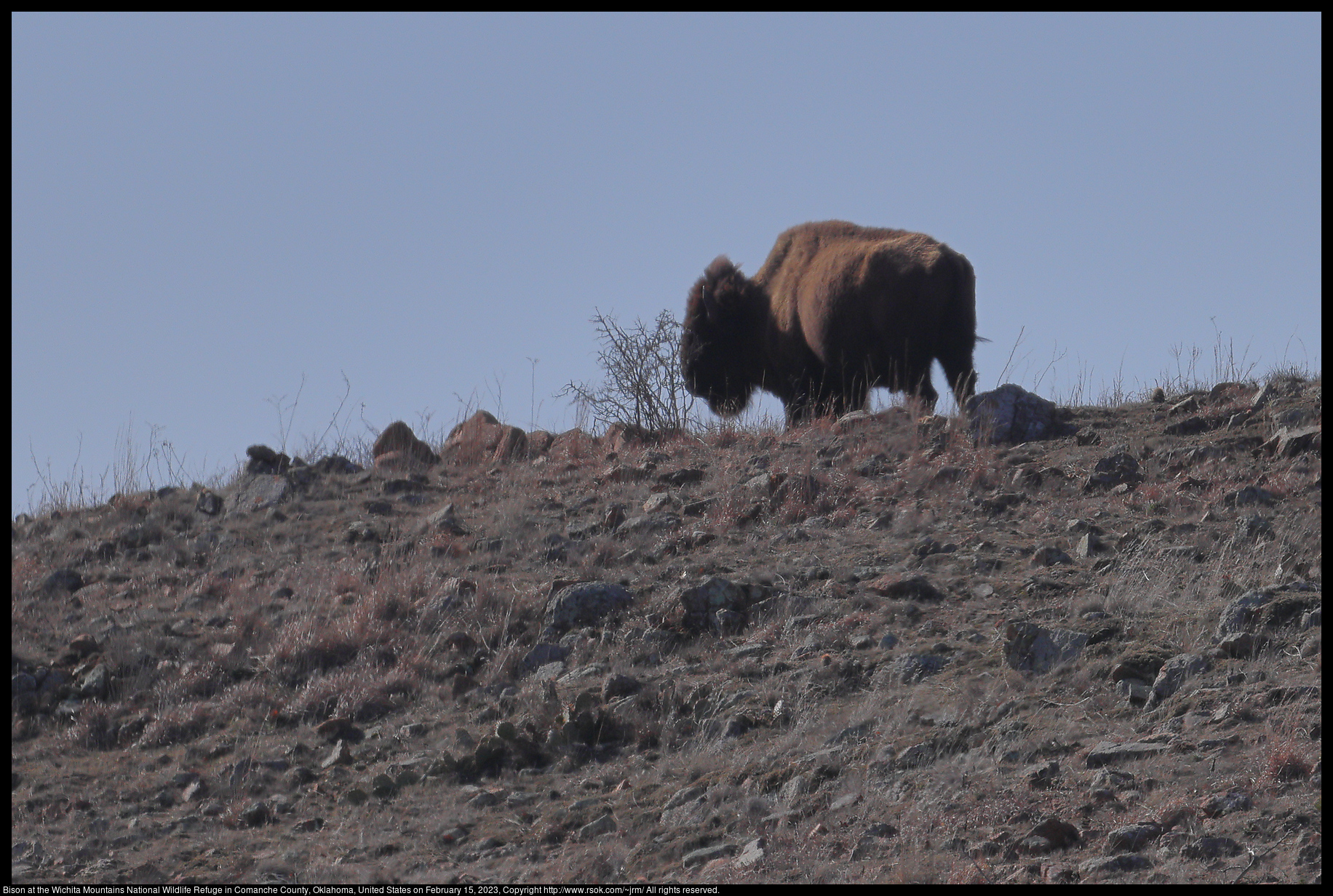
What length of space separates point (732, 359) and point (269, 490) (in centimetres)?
556

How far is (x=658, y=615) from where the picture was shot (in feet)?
Answer: 23.2

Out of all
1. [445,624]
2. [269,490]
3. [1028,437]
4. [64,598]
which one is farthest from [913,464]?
[64,598]

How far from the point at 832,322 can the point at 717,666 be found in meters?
5.86

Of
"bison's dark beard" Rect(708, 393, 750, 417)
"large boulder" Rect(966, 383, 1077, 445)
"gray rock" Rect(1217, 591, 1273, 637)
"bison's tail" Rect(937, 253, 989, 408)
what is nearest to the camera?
"gray rock" Rect(1217, 591, 1273, 637)

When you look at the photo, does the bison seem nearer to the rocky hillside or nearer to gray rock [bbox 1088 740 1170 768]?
the rocky hillside

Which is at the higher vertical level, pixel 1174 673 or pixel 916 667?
pixel 916 667

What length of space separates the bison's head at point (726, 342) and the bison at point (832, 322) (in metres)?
0.01

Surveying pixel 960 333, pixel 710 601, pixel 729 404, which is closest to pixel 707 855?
pixel 710 601

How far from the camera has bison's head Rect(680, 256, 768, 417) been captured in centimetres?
1362

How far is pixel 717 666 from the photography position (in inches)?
252

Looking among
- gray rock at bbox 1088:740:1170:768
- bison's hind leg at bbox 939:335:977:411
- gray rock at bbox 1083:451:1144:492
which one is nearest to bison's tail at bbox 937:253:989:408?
bison's hind leg at bbox 939:335:977:411

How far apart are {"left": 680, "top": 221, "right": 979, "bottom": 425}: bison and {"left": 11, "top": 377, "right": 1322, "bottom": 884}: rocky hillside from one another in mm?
1100

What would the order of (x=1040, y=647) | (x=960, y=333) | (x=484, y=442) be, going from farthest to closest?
(x=484, y=442) → (x=960, y=333) → (x=1040, y=647)

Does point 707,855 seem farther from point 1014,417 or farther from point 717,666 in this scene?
point 1014,417
